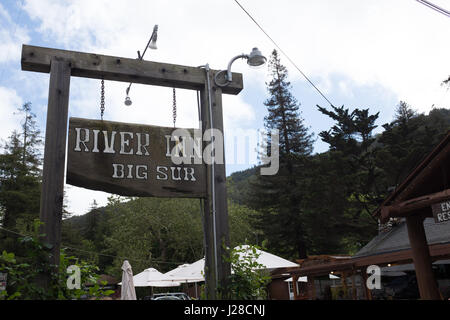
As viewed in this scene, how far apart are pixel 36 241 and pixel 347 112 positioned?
20.0m

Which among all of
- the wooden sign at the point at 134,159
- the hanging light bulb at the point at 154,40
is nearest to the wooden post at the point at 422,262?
the wooden sign at the point at 134,159

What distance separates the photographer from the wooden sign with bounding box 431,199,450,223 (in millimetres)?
5344

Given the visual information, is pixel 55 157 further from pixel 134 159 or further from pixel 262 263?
pixel 262 263

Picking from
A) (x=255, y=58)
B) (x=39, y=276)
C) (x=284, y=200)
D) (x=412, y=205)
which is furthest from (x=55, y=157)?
(x=284, y=200)

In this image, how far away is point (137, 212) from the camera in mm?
29906

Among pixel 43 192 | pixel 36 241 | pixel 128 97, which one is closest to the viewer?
pixel 36 241

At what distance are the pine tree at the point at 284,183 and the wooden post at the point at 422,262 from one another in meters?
19.1

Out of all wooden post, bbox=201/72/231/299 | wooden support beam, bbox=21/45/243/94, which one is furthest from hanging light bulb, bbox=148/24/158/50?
wooden post, bbox=201/72/231/299

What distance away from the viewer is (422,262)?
6215mm

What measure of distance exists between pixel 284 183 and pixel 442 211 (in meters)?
24.3

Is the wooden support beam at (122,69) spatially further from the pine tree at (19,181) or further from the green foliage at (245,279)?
the pine tree at (19,181)

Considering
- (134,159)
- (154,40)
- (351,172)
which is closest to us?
(134,159)
